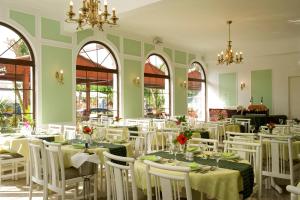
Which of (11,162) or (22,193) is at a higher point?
(11,162)

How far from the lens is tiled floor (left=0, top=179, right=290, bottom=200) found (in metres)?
4.58

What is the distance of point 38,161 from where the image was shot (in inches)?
151

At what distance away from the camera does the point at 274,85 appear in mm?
12258

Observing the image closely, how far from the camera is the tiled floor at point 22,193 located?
4.58m

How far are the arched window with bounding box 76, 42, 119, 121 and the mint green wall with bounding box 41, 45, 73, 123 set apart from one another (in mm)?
524

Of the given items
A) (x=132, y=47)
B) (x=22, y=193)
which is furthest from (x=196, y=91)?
(x=22, y=193)

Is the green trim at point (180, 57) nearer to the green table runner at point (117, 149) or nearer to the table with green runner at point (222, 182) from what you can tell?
the green table runner at point (117, 149)

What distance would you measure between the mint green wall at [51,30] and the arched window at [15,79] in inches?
22.4

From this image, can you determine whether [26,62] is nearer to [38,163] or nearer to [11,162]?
[11,162]

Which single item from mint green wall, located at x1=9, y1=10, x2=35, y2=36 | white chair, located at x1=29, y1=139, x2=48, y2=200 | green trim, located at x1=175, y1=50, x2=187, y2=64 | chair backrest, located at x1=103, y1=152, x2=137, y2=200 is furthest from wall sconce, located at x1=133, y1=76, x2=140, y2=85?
chair backrest, located at x1=103, y1=152, x2=137, y2=200

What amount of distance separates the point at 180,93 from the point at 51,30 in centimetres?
620

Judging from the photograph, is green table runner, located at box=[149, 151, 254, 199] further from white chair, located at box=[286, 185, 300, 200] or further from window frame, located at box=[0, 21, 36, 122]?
window frame, located at box=[0, 21, 36, 122]

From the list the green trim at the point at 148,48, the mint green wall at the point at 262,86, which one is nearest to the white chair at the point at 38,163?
the green trim at the point at 148,48

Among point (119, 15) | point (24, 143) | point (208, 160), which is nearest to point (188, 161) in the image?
point (208, 160)
